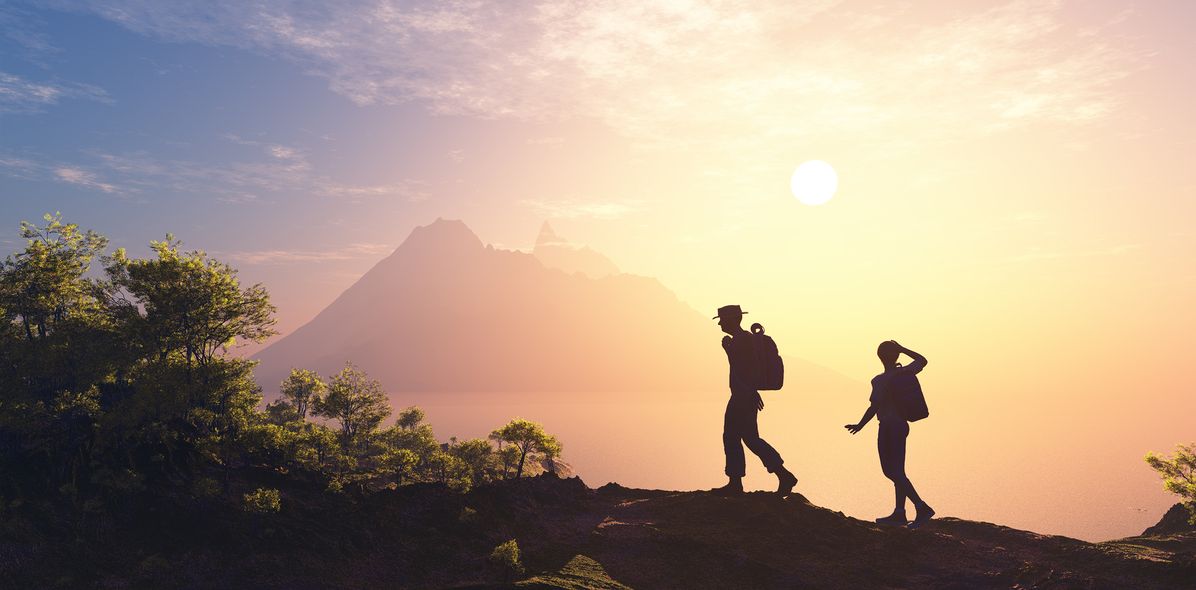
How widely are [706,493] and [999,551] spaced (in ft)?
26.6

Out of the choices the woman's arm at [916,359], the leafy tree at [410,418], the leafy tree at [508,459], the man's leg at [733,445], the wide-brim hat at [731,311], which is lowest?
the leafy tree at [508,459]

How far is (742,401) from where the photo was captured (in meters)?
16.8

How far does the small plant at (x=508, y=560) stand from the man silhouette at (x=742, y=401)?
6925 millimetres

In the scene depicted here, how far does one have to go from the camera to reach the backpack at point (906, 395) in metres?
15.0

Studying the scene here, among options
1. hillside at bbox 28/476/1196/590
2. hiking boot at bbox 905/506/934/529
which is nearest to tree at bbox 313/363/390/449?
hillside at bbox 28/476/1196/590

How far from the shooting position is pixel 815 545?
582 inches

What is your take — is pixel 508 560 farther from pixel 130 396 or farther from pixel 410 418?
pixel 410 418

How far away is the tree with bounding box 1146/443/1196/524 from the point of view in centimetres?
2494

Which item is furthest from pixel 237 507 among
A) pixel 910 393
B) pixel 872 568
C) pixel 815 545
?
pixel 910 393

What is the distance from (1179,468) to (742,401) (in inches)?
1054

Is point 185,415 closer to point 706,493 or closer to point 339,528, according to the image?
point 339,528

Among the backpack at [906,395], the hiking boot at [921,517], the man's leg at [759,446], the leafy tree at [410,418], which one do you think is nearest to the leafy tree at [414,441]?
the leafy tree at [410,418]

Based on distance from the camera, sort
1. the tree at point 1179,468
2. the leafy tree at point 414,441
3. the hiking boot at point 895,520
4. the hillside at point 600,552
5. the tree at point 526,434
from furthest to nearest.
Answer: the leafy tree at point 414,441 → the tree at point 526,434 → the tree at point 1179,468 → the hiking boot at point 895,520 → the hillside at point 600,552

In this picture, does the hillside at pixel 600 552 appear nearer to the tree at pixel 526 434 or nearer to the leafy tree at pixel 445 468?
the tree at pixel 526 434
